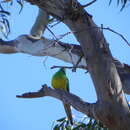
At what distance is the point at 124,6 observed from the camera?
2.05m

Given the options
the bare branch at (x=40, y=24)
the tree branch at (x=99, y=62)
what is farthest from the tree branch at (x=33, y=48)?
the tree branch at (x=99, y=62)

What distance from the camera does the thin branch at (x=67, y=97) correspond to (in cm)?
161

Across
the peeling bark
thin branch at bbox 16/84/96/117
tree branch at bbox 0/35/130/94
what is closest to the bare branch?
A: tree branch at bbox 0/35/130/94

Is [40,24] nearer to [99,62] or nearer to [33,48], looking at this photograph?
[33,48]

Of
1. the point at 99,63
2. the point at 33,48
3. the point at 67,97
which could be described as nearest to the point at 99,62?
the point at 99,63

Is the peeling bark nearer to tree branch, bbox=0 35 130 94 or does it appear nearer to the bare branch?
tree branch, bbox=0 35 130 94

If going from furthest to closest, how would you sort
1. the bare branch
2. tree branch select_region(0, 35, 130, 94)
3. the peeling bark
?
the bare branch → tree branch select_region(0, 35, 130, 94) → the peeling bark

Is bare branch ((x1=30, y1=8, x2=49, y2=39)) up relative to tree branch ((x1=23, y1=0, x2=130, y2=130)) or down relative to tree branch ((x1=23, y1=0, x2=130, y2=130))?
up

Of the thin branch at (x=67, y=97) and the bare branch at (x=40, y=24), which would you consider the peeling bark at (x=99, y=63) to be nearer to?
the thin branch at (x=67, y=97)

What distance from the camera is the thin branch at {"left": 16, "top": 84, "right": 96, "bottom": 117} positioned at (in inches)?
63.3

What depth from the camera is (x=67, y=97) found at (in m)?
1.69

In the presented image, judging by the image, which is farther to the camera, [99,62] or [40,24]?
[40,24]

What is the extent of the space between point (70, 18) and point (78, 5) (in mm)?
95

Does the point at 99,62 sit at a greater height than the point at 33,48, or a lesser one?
lesser
